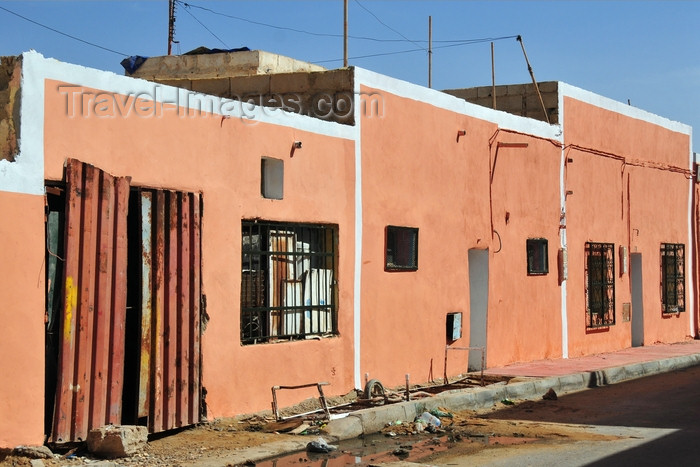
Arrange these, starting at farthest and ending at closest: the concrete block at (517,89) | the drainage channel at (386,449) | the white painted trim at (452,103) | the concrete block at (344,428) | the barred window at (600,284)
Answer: the barred window at (600,284) < the concrete block at (517,89) < the white painted trim at (452,103) < the concrete block at (344,428) < the drainage channel at (386,449)

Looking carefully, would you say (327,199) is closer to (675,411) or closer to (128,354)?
(128,354)

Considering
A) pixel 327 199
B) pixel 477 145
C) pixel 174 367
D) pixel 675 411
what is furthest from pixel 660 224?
pixel 174 367

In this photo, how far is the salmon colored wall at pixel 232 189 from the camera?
9531 mm

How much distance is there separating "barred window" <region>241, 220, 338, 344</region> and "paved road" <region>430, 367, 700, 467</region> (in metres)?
2.63

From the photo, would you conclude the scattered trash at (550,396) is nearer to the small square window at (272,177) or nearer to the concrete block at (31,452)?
the small square window at (272,177)

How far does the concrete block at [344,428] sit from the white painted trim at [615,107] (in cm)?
1032

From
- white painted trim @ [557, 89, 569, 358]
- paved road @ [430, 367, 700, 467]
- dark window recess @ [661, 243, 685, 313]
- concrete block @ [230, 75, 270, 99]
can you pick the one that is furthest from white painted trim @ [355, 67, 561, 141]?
dark window recess @ [661, 243, 685, 313]

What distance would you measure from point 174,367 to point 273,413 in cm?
173

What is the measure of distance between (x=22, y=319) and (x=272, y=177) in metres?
4.16

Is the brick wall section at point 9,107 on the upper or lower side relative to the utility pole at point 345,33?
lower

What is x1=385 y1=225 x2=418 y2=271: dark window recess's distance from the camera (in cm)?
1400

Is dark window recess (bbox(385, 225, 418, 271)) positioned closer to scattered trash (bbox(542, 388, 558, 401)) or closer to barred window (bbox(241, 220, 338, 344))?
barred window (bbox(241, 220, 338, 344))

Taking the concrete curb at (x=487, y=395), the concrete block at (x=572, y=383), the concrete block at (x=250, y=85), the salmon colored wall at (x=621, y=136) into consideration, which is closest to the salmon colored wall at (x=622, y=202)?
the salmon colored wall at (x=621, y=136)

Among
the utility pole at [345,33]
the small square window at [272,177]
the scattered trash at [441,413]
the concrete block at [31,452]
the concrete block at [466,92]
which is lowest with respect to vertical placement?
the scattered trash at [441,413]
